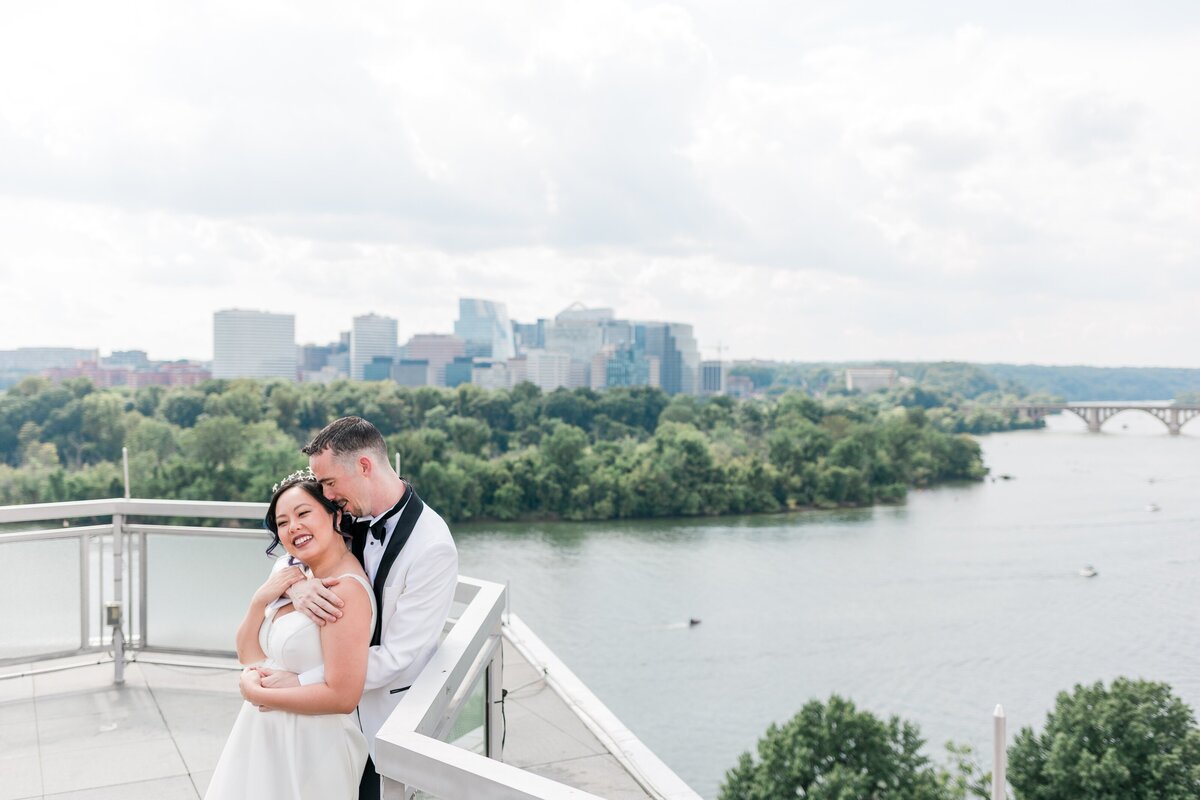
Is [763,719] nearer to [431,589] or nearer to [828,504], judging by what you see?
[431,589]

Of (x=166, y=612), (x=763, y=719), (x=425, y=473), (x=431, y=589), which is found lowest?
(x=763, y=719)

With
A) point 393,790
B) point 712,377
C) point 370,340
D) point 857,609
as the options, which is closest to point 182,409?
point 857,609

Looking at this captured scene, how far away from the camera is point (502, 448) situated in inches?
2336

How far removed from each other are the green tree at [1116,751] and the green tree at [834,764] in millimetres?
1802

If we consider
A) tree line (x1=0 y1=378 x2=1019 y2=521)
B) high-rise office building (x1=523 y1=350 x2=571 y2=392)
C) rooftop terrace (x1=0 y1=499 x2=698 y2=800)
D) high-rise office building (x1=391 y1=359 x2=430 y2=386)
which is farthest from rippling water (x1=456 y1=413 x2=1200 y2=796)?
high-rise office building (x1=391 y1=359 x2=430 y2=386)

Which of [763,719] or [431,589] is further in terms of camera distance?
[763,719]

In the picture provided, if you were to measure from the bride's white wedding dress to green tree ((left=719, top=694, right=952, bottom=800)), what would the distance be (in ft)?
51.3

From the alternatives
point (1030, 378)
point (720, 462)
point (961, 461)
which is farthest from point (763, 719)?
point (1030, 378)

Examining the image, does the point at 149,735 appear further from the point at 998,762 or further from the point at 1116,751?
the point at 1116,751

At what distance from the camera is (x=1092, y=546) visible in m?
39.8

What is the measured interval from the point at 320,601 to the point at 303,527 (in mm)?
165

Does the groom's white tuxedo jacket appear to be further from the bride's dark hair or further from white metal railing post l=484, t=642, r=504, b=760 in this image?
white metal railing post l=484, t=642, r=504, b=760

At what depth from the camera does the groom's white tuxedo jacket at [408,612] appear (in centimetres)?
191

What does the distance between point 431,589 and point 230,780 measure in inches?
22.1
